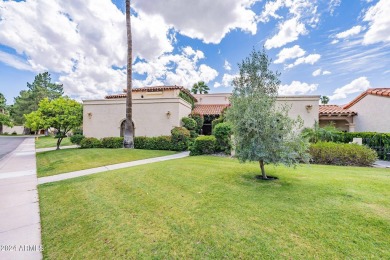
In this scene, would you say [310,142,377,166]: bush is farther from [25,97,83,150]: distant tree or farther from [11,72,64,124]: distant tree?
[11,72,64,124]: distant tree

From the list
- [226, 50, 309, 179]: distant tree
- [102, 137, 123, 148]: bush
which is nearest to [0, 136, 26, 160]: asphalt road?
[102, 137, 123, 148]: bush

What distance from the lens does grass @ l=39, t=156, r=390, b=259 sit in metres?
2.79

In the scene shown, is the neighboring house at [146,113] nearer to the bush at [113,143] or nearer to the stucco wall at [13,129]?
the bush at [113,143]

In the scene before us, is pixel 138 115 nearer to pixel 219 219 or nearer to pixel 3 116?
pixel 219 219

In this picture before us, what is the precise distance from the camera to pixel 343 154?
10297 mm

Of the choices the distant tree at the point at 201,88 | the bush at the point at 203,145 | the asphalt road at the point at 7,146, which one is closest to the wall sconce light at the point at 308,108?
the bush at the point at 203,145

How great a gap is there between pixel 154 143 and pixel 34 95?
57.5 meters

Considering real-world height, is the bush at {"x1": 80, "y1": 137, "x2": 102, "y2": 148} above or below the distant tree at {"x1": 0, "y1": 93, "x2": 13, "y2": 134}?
below

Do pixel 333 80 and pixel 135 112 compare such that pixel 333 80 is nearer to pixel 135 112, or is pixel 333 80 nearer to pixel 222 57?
pixel 222 57

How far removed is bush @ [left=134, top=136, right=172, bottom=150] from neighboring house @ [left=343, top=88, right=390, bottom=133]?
17.5 metres

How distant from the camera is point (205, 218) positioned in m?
3.73

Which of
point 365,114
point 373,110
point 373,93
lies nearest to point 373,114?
point 373,110

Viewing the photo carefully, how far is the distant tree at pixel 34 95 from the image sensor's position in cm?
5184

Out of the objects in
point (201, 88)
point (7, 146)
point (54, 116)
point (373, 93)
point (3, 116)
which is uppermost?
point (201, 88)
